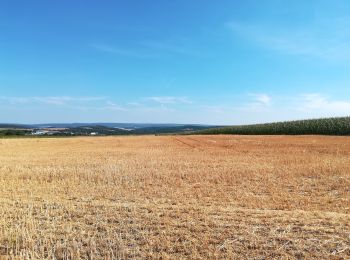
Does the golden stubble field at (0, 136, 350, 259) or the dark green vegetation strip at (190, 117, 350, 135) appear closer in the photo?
the golden stubble field at (0, 136, 350, 259)

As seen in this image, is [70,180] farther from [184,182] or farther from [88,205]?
[88,205]

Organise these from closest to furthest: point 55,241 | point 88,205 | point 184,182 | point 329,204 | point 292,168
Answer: point 55,241 → point 88,205 → point 329,204 → point 184,182 → point 292,168

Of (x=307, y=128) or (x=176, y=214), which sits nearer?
(x=176, y=214)

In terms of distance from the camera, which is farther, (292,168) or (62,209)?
(292,168)

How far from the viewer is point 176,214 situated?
433 inches

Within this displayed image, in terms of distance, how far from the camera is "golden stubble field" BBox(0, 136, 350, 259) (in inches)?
325

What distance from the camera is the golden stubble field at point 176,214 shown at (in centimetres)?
826

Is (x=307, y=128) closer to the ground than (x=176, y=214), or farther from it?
farther from it

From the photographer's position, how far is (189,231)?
9328 millimetres

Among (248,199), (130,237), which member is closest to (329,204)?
(248,199)

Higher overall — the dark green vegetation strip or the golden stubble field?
the dark green vegetation strip

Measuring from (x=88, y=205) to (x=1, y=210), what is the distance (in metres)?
2.46

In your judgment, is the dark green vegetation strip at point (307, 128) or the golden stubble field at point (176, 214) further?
the dark green vegetation strip at point (307, 128)

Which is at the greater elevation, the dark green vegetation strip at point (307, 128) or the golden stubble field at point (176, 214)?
the dark green vegetation strip at point (307, 128)
